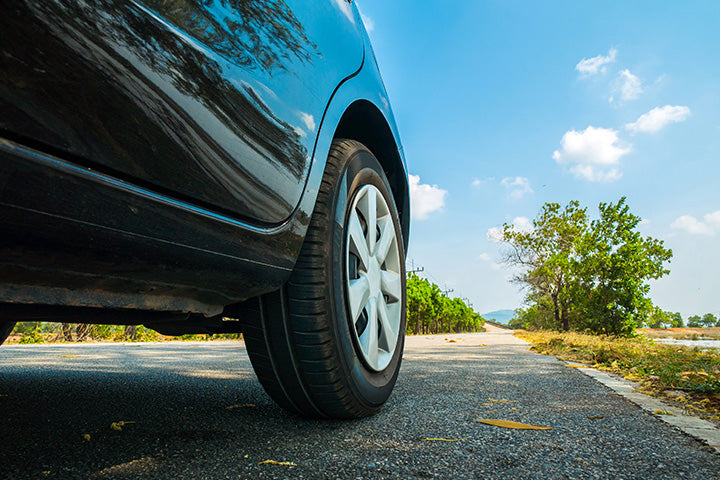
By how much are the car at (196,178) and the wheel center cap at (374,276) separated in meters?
0.05

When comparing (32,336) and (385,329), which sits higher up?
(385,329)

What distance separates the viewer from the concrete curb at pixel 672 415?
1.28 m

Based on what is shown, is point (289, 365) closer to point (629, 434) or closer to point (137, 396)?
point (137, 396)

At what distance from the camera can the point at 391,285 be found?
183 cm

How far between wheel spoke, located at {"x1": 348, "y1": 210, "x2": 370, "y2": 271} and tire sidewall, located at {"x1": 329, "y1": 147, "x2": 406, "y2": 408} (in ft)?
0.16

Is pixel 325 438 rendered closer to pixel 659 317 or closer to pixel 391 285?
pixel 391 285

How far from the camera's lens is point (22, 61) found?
1.84ft

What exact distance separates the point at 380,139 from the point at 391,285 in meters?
0.72

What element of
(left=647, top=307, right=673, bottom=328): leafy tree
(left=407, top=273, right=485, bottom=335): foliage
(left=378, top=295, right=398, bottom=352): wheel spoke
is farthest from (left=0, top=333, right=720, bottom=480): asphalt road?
(left=407, top=273, right=485, bottom=335): foliage

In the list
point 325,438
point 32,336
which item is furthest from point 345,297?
point 32,336

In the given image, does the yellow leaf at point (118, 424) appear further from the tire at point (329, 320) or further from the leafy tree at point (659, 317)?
the leafy tree at point (659, 317)

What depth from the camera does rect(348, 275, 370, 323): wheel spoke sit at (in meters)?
1.40

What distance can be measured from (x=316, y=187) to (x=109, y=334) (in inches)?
387

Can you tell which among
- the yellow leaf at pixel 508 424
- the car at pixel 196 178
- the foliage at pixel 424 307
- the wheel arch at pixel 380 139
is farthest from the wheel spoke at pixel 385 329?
the foliage at pixel 424 307
